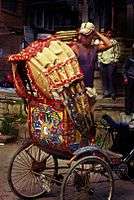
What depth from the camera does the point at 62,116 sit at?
6.34 meters

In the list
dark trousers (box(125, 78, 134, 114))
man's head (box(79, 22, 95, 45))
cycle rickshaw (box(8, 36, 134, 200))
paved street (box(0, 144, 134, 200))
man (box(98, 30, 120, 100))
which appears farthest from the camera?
man (box(98, 30, 120, 100))

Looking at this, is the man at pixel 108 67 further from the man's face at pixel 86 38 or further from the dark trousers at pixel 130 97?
the man's face at pixel 86 38

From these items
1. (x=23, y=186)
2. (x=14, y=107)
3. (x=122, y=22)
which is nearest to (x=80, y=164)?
(x=23, y=186)

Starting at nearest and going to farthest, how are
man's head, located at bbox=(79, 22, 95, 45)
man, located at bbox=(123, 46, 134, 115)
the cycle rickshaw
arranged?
the cycle rickshaw < man's head, located at bbox=(79, 22, 95, 45) < man, located at bbox=(123, 46, 134, 115)

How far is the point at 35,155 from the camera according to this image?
7.18 m

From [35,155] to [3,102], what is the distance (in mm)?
4968

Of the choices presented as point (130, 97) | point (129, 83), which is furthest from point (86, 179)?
point (130, 97)

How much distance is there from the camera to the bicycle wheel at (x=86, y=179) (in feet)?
20.7

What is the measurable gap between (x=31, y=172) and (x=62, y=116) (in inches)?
44.1

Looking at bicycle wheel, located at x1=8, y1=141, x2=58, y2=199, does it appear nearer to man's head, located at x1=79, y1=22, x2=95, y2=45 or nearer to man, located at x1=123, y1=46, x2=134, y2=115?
man's head, located at x1=79, y1=22, x2=95, y2=45

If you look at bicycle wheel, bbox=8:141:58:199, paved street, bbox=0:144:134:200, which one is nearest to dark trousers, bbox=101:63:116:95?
paved street, bbox=0:144:134:200

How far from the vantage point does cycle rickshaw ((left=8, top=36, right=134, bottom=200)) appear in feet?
20.5

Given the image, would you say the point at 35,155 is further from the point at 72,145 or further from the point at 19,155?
the point at 72,145

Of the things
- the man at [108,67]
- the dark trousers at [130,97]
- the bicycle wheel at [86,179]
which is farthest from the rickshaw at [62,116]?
the man at [108,67]
